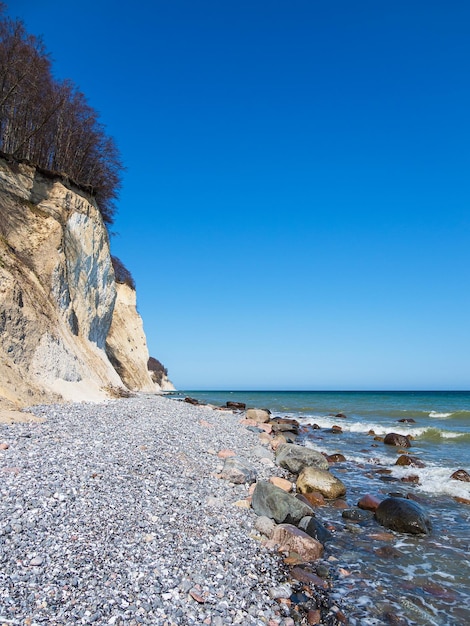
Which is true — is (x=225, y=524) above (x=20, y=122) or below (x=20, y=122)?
below

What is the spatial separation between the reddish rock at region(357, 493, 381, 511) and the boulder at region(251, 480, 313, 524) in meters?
Answer: 2.12

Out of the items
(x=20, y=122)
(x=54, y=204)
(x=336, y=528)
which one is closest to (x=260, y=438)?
(x=336, y=528)

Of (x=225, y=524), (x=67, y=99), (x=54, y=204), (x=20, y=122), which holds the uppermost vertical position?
(x=67, y=99)

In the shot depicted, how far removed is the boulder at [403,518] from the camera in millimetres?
8815

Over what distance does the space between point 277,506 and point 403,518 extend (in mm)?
2979

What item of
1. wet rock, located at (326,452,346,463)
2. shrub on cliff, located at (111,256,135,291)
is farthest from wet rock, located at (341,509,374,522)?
shrub on cliff, located at (111,256,135,291)

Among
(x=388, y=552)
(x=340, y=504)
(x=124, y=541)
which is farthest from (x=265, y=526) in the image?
(x=340, y=504)

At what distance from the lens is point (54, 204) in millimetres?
21938

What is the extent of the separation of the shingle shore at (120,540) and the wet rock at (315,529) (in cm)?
108

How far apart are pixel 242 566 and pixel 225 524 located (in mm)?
1347

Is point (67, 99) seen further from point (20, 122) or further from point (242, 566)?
point (242, 566)

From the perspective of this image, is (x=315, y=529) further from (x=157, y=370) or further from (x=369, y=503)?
(x=157, y=370)

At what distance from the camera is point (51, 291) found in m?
19.2

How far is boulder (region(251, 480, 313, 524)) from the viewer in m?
8.43
